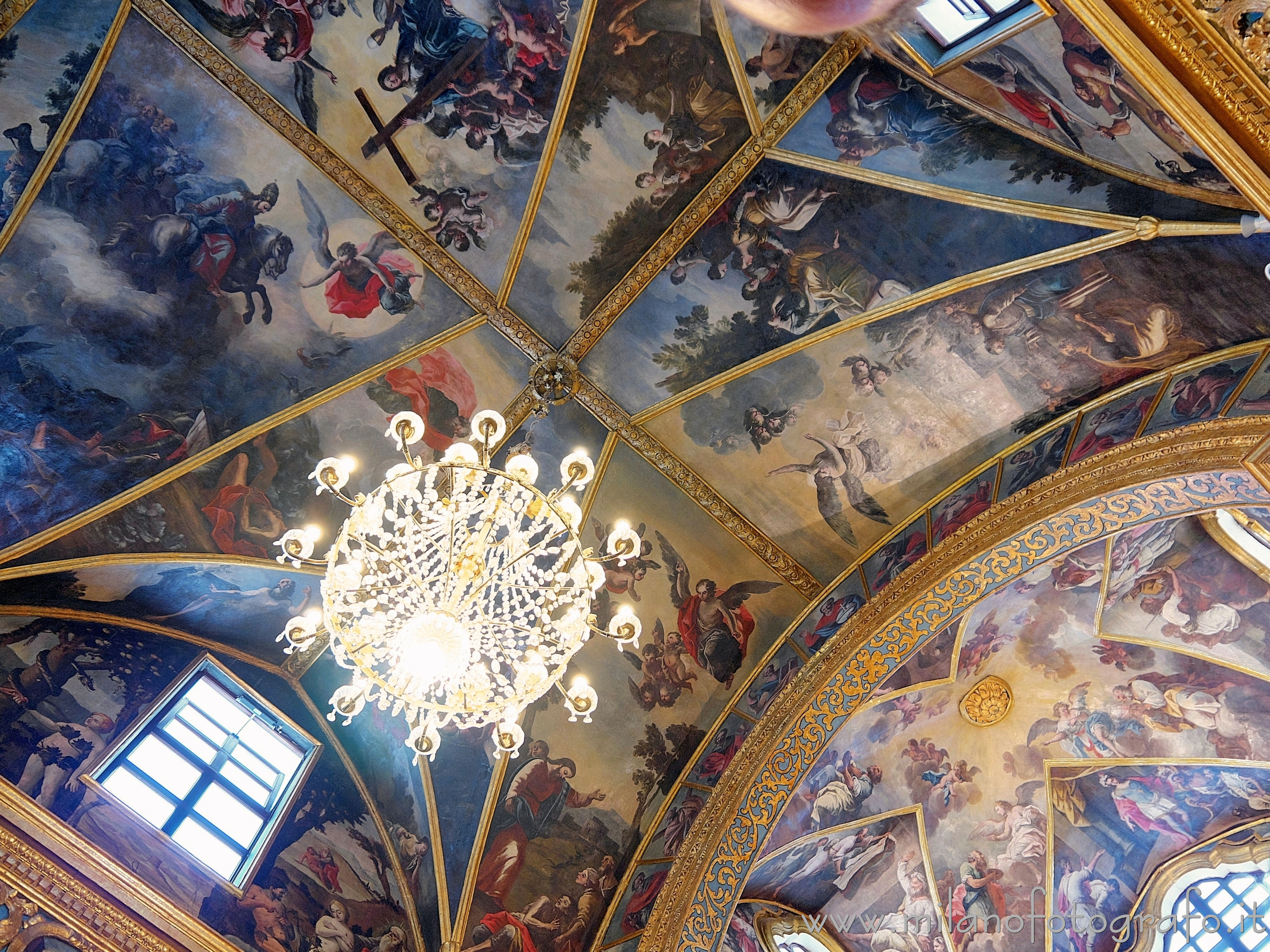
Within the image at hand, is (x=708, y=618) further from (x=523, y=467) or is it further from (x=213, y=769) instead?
(x=213, y=769)

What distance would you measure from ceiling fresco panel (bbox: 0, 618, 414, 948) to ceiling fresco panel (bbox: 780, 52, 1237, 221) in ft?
28.6

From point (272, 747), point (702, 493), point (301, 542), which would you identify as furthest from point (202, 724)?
point (702, 493)

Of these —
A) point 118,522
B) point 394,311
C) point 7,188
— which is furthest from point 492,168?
point 118,522

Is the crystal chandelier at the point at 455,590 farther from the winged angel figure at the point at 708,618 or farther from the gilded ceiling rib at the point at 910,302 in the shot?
the winged angel figure at the point at 708,618

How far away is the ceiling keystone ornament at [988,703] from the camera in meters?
12.2

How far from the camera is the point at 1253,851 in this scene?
39.2ft

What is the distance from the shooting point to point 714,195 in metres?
10.6

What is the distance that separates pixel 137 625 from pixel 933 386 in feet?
29.2

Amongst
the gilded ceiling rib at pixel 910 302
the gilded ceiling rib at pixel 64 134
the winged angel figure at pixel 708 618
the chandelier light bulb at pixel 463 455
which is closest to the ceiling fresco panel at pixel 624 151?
the gilded ceiling rib at pixel 910 302

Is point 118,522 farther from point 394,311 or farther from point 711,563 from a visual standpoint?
point 711,563

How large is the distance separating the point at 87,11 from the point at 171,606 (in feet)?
19.5

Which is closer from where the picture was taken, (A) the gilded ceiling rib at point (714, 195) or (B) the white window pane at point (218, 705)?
(A) the gilded ceiling rib at point (714, 195)

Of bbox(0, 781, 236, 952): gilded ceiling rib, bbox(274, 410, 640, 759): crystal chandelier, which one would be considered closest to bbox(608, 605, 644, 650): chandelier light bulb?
bbox(274, 410, 640, 759): crystal chandelier

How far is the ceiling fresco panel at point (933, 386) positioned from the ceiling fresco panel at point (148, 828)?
5679mm
